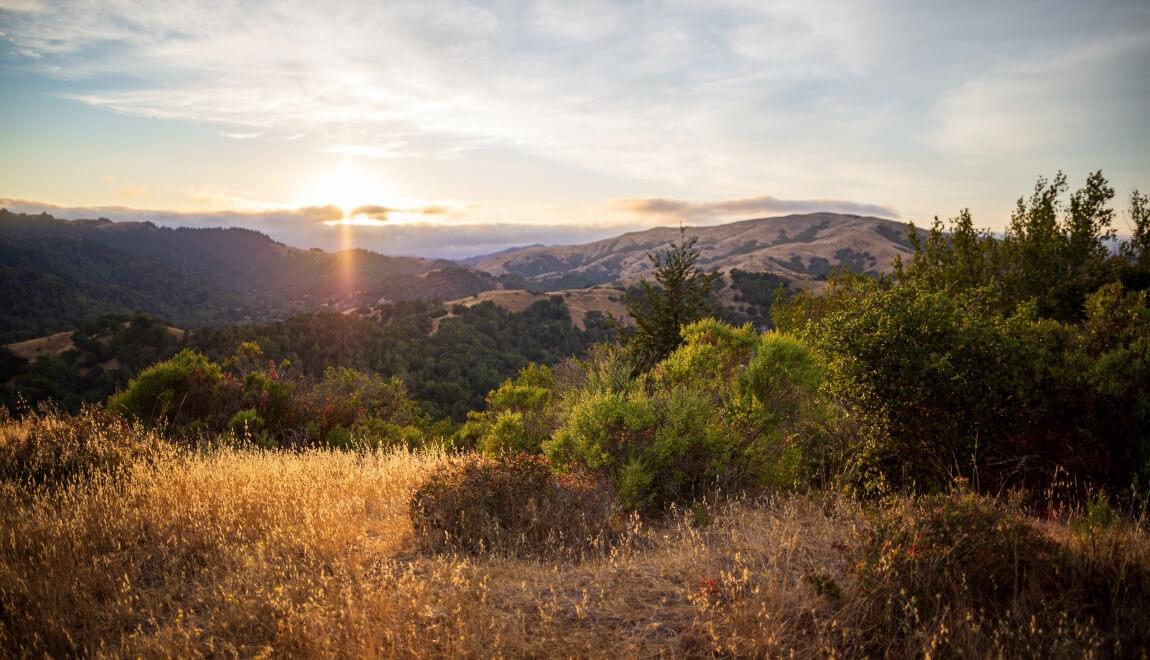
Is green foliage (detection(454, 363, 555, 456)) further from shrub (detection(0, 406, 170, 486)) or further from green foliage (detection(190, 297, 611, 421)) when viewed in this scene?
green foliage (detection(190, 297, 611, 421))

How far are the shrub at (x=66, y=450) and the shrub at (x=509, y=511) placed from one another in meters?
4.63

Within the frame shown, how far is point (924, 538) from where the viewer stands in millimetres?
4047

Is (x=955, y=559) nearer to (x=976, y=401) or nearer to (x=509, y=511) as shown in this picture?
(x=976, y=401)

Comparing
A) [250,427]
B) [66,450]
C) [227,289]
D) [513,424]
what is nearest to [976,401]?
[513,424]

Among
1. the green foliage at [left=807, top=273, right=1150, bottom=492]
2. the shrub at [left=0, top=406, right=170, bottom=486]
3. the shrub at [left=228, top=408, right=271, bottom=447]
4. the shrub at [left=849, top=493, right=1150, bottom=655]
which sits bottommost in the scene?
the shrub at [left=228, top=408, right=271, bottom=447]

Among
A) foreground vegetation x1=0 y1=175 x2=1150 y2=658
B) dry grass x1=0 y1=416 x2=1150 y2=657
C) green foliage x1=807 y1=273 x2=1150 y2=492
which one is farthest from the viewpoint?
green foliage x1=807 y1=273 x2=1150 y2=492

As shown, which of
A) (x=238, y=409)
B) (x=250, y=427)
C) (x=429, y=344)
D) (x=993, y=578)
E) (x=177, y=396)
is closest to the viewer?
(x=993, y=578)

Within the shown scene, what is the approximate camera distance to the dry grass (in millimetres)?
3508

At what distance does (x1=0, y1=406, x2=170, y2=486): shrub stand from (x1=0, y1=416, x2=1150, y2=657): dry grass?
1072 mm

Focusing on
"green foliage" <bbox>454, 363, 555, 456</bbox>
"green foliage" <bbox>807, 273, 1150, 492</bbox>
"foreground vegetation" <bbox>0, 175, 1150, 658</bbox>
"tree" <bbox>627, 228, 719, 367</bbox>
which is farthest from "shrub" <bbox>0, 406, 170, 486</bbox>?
"tree" <bbox>627, 228, 719, 367</bbox>

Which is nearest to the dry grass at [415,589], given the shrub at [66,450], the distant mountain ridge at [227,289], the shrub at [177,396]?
the shrub at [66,450]

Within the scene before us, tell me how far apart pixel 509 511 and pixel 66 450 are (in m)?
6.79

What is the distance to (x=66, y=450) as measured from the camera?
7445 mm

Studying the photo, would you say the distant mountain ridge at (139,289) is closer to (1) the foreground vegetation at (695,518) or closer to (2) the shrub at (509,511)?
(1) the foreground vegetation at (695,518)
